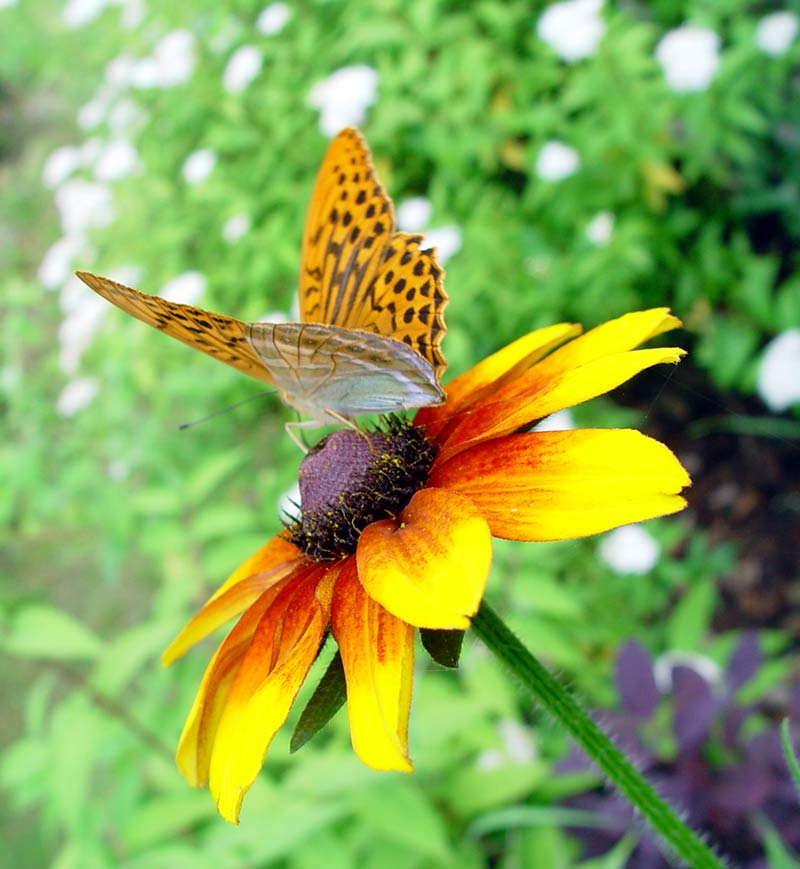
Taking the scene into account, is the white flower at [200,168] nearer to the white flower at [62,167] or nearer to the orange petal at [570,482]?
the white flower at [62,167]

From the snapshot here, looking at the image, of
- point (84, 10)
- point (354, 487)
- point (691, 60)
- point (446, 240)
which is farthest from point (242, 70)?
point (354, 487)

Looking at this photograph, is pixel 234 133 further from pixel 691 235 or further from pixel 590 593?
pixel 590 593

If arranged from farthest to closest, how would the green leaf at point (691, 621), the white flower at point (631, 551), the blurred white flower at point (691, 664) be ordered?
the white flower at point (631, 551)
the green leaf at point (691, 621)
the blurred white flower at point (691, 664)

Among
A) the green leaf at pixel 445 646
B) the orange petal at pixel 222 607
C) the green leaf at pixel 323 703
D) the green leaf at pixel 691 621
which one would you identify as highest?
the green leaf at pixel 445 646

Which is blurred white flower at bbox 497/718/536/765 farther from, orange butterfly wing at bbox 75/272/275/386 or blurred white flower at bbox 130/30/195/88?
blurred white flower at bbox 130/30/195/88

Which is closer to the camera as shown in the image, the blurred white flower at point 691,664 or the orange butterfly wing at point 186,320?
the orange butterfly wing at point 186,320

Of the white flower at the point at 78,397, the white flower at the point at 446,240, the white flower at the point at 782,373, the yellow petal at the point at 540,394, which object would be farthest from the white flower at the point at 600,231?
the yellow petal at the point at 540,394

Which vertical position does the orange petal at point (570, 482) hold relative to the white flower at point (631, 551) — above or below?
above

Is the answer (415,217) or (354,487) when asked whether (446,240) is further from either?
(354,487)
